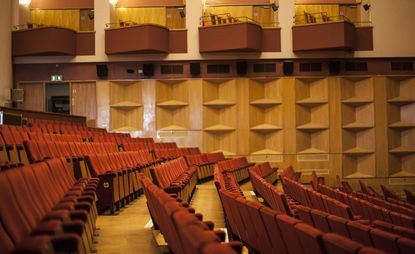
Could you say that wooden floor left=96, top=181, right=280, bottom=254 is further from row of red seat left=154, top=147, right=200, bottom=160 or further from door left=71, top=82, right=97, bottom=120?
door left=71, top=82, right=97, bottom=120

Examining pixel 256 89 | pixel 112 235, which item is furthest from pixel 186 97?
pixel 112 235

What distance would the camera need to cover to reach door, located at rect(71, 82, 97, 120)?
9.87 feet

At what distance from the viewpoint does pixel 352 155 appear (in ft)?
10.0

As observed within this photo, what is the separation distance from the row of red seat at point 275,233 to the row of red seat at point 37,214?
0.22 metres

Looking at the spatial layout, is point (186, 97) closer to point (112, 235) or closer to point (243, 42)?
point (243, 42)

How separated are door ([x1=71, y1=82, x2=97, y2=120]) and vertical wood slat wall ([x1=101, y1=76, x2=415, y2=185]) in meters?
0.30

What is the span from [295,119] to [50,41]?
1.51 meters

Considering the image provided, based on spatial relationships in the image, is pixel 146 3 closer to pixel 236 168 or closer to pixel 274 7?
pixel 274 7

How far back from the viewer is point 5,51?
Result: 2.89 meters

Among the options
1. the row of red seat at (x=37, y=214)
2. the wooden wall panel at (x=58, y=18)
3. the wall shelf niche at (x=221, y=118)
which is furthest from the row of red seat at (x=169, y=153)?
the row of red seat at (x=37, y=214)

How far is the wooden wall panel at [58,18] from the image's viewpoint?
10.4 ft

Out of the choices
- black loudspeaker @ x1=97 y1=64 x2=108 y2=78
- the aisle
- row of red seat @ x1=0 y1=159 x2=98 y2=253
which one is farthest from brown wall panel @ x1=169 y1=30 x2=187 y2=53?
row of red seat @ x1=0 y1=159 x2=98 y2=253

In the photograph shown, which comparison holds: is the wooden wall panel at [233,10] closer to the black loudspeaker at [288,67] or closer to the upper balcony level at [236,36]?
the upper balcony level at [236,36]

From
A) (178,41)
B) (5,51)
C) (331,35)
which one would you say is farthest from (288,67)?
(5,51)
